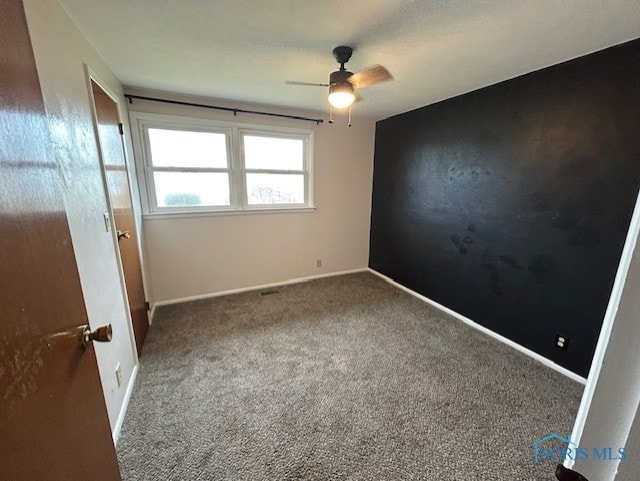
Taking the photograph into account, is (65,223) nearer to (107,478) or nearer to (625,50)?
(107,478)

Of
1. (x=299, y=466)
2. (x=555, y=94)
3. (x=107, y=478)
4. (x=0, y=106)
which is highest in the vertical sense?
(x=555, y=94)

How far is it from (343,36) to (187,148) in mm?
2098

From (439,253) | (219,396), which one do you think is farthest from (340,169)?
(219,396)

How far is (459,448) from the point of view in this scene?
1.44 metres

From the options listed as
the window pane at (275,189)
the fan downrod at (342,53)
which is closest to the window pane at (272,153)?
the window pane at (275,189)

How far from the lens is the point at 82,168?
1.41 m

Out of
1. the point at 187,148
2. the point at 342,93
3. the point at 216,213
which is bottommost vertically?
the point at 216,213

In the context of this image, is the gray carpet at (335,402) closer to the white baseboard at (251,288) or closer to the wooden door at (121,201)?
the wooden door at (121,201)

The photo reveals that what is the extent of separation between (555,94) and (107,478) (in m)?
3.24

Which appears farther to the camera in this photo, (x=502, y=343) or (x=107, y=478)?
(x=502, y=343)

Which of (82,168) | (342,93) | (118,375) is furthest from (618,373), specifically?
(118,375)

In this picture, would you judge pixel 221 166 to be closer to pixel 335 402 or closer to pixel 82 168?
pixel 82 168

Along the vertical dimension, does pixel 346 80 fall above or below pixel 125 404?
above

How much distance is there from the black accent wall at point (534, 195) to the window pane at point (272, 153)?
1428 millimetres
